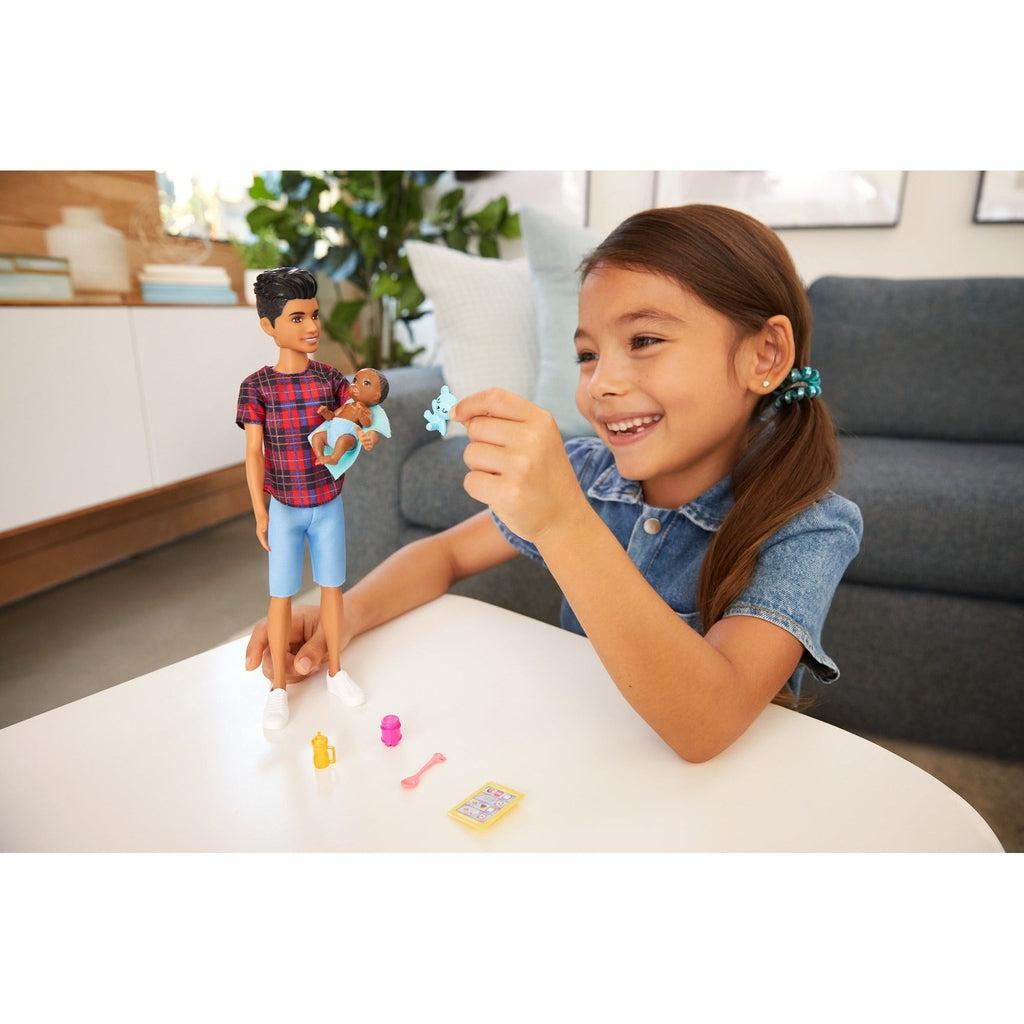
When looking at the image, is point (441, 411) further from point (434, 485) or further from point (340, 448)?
point (434, 485)

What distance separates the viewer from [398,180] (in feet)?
7.60

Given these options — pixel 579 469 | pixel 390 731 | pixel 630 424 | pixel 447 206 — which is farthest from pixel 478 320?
pixel 447 206

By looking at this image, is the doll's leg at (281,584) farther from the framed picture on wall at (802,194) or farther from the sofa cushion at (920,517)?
the framed picture on wall at (802,194)

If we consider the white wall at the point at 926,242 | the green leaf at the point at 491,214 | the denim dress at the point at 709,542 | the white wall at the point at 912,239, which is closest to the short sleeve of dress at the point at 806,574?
the denim dress at the point at 709,542

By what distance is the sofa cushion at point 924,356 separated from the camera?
1.61 meters

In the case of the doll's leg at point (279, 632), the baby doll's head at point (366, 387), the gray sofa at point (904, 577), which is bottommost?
the gray sofa at point (904, 577)

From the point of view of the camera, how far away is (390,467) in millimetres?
1168

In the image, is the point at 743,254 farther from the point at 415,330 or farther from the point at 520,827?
the point at 415,330

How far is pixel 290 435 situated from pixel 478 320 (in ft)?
3.12

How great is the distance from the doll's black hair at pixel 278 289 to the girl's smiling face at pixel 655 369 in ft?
0.94

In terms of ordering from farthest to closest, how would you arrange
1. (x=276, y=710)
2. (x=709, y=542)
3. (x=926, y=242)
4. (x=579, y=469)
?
(x=926, y=242) → (x=579, y=469) → (x=709, y=542) → (x=276, y=710)

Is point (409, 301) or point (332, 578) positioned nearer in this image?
point (332, 578)

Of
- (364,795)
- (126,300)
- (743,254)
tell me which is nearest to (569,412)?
(743,254)
